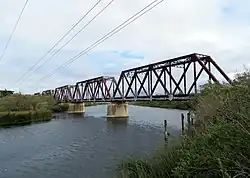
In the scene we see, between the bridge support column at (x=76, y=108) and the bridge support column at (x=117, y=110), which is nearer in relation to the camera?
the bridge support column at (x=117, y=110)

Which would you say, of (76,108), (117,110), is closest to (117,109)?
(117,110)

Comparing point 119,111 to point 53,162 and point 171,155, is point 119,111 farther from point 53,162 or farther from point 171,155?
point 171,155

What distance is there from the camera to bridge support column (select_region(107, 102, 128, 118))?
3883 inches

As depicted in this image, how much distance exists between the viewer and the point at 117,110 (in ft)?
329

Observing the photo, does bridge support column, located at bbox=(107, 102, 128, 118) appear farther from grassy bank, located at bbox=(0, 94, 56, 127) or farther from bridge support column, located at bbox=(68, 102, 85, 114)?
bridge support column, located at bbox=(68, 102, 85, 114)

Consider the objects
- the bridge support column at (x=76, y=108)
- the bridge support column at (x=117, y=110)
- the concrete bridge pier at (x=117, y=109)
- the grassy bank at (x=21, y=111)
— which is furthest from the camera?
the bridge support column at (x=76, y=108)

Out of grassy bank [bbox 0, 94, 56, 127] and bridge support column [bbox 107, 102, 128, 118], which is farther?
bridge support column [bbox 107, 102, 128, 118]

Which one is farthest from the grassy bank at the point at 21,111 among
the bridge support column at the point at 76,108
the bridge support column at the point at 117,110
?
the bridge support column at the point at 76,108

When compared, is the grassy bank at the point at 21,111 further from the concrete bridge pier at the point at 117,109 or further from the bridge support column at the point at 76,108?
the bridge support column at the point at 76,108

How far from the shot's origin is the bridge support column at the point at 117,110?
324 ft

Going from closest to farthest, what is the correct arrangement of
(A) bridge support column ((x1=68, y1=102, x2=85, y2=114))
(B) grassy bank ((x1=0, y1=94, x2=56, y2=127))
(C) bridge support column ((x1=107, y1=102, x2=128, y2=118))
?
(B) grassy bank ((x1=0, y1=94, x2=56, y2=127)), (C) bridge support column ((x1=107, y1=102, x2=128, y2=118)), (A) bridge support column ((x1=68, y1=102, x2=85, y2=114))

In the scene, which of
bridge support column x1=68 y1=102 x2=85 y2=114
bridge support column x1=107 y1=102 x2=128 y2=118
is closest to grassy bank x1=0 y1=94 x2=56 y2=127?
bridge support column x1=107 y1=102 x2=128 y2=118

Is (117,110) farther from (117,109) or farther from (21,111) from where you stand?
(21,111)

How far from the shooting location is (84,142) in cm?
4012
